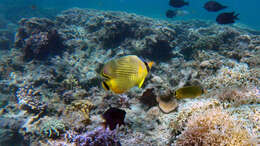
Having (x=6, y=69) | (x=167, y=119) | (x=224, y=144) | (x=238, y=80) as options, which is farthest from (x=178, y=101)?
(x=6, y=69)

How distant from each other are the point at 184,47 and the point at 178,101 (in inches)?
197

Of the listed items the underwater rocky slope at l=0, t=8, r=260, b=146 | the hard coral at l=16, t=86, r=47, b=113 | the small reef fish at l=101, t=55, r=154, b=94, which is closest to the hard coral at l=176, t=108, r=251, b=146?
the underwater rocky slope at l=0, t=8, r=260, b=146

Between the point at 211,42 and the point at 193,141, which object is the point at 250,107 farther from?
the point at 211,42

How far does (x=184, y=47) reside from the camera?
7.82 metres

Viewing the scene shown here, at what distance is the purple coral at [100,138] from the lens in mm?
2619

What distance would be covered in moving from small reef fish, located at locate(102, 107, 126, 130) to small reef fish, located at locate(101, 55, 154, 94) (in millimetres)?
1152

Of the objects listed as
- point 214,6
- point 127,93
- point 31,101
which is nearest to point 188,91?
point 127,93

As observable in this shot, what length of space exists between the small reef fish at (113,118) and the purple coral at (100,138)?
3.6 inches

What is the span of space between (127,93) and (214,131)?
262 centimetres

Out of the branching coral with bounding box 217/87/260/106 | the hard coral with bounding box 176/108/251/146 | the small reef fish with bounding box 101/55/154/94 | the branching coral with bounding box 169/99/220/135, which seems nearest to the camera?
the small reef fish with bounding box 101/55/154/94

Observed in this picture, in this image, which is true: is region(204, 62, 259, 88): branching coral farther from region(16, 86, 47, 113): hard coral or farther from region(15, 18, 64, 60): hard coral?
region(15, 18, 64, 60): hard coral

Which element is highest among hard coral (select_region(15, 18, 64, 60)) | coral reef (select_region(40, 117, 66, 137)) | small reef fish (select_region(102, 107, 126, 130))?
hard coral (select_region(15, 18, 64, 60))

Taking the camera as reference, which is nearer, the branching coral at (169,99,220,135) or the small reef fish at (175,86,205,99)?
the small reef fish at (175,86,205,99)

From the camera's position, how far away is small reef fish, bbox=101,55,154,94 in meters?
1.49
